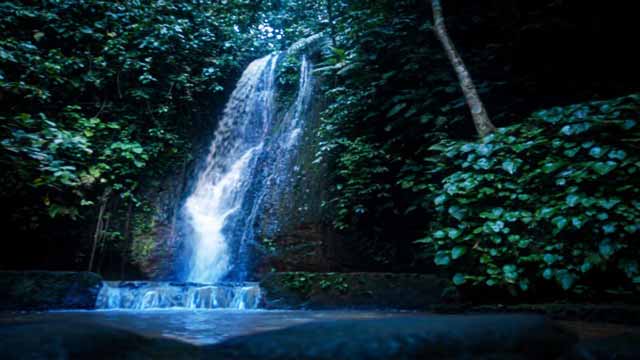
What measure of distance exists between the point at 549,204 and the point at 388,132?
3099 millimetres

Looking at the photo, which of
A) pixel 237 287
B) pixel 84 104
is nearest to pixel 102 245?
pixel 84 104

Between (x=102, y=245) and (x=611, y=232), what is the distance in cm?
738

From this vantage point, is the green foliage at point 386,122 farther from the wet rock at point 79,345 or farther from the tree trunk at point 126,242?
the wet rock at point 79,345

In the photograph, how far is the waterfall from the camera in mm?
7023

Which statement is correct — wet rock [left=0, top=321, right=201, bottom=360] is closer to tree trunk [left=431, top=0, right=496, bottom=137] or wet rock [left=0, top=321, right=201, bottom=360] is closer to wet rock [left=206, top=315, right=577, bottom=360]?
wet rock [left=206, top=315, right=577, bottom=360]

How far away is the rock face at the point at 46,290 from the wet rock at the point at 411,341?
12.8 feet

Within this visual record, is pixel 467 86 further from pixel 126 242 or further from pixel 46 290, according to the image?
pixel 126 242

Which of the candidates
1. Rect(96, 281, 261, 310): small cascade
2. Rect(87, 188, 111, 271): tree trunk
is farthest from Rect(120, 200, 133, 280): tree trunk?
Rect(96, 281, 261, 310): small cascade

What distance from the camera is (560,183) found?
3867mm

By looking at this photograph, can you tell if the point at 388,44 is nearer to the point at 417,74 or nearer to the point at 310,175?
the point at 417,74

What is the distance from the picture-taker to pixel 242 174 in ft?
26.2

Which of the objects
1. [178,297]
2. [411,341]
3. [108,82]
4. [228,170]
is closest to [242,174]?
[228,170]

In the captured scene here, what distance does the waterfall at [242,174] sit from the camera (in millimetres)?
7023

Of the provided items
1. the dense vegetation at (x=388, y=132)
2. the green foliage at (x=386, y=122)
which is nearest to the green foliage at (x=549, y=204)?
the dense vegetation at (x=388, y=132)
